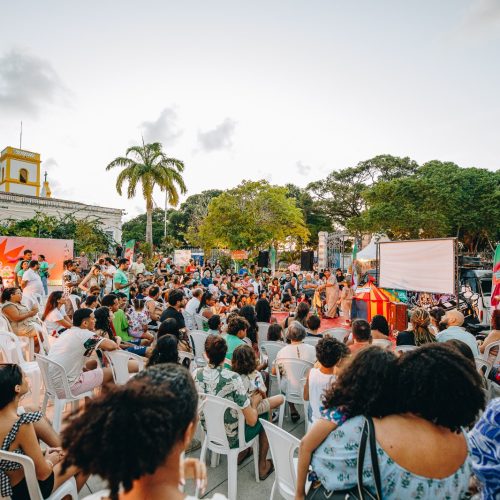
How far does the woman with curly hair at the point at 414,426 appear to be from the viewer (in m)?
1.39

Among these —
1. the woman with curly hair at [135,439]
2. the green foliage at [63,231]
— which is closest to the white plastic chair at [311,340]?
the woman with curly hair at [135,439]

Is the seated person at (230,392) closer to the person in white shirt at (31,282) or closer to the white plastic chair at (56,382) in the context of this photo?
the white plastic chair at (56,382)

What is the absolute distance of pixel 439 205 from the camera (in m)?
23.2

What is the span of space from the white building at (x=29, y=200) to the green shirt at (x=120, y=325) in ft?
58.2

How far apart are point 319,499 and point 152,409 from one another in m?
1.09

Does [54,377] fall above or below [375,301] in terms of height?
above

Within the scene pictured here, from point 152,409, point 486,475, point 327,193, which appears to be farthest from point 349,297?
point 327,193

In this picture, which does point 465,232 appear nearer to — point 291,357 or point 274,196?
point 274,196

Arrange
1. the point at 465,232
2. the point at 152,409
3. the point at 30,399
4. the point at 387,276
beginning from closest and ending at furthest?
the point at 152,409, the point at 30,399, the point at 387,276, the point at 465,232

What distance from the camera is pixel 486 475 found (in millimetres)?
1447

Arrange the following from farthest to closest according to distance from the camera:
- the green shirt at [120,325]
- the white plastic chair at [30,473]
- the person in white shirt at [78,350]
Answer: the green shirt at [120,325] < the person in white shirt at [78,350] < the white plastic chair at [30,473]

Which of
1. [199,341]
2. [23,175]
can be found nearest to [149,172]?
[199,341]

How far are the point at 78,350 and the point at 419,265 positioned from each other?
838 cm

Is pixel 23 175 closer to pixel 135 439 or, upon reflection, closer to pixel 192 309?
pixel 192 309
